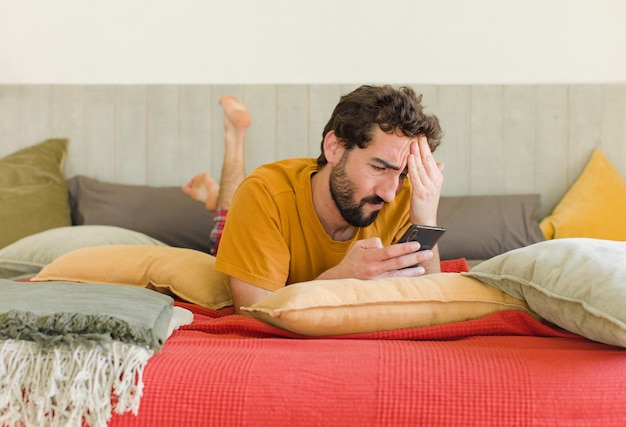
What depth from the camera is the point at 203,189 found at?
10.3 feet

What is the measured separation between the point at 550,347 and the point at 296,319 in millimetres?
455

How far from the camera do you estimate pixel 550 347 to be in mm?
1332

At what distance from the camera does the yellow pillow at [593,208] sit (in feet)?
10.2

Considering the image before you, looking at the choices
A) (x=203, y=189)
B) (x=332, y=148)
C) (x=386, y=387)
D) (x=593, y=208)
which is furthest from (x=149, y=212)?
(x=386, y=387)

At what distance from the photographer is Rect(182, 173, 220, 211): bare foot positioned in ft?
10.1

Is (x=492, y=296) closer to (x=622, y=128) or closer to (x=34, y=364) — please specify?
(x=34, y=364)

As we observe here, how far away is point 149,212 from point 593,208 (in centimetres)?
185

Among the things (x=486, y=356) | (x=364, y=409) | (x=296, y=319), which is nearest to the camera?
(x=364, y=409)

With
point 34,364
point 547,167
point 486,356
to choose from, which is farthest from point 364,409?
point 547,167

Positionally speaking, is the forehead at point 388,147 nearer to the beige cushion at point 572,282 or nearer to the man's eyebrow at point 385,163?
the man's eyebrow at point 385,163

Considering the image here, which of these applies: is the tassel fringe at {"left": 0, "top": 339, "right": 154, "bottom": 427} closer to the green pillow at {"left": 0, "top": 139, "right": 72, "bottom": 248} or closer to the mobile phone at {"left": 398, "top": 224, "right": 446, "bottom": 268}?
the mobile phone at {"left": 398, "top": 224, "right": 446, "bottom": 268}
